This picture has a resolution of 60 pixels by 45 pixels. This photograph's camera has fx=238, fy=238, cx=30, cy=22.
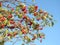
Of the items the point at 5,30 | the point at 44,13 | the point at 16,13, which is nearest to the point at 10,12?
the point at 16,13

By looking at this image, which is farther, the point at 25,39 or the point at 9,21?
the point at 25,39

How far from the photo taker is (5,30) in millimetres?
10812

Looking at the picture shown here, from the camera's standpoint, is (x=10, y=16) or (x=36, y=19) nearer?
(x=10, y=16)

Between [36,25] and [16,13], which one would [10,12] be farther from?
[36,25]

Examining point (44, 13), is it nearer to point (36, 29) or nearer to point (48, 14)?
point (48, 14)

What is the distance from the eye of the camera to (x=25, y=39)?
1148 cm

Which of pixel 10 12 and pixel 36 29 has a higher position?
pixel 10 12

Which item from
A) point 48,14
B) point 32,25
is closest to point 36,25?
point 32,25

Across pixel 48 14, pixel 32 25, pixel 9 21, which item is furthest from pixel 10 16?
pixel 48 14

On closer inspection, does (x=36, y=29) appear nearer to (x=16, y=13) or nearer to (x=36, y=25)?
(x=36, y=25)

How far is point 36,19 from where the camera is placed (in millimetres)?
11656

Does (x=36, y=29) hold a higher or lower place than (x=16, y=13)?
lower

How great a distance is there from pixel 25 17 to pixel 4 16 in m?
1.03

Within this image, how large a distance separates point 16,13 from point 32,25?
1.00 meters
